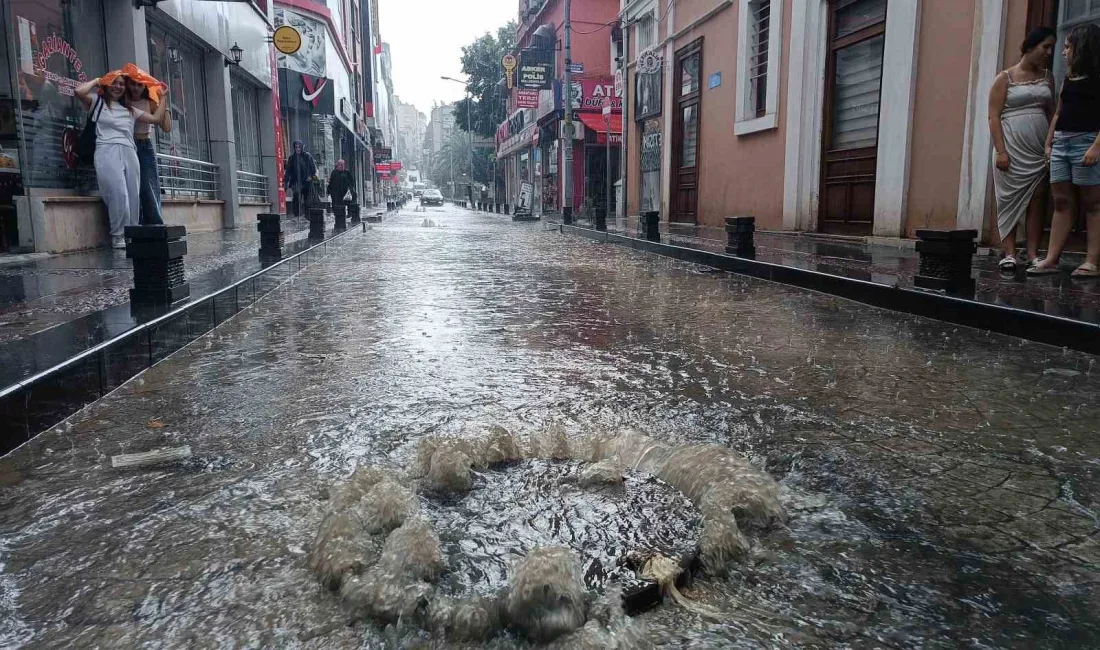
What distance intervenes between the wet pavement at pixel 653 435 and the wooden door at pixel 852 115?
20.8 feet

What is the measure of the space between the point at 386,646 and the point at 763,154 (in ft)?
43.6

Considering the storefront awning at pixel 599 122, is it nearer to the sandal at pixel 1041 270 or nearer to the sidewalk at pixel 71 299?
the sidewalk at pixel 71 299

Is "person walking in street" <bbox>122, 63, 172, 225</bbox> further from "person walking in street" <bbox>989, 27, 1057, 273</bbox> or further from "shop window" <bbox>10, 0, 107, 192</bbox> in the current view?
"person walking in street" <bbox>989, 27, 1057, 273</bbox>

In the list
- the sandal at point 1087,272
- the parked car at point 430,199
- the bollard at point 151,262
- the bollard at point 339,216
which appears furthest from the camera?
the parked car at point 430,199

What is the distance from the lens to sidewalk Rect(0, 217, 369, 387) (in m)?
3.15

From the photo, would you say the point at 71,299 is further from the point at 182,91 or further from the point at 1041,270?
the point at 182,91

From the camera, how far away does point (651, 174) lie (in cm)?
2100

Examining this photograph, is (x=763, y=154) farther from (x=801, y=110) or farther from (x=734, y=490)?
(x=734, y=490)

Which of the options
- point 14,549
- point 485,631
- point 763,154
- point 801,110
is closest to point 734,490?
point 485,631

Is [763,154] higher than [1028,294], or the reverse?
[763,154]

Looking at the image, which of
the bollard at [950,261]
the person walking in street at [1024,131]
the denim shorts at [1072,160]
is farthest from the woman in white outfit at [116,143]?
the denim shorts at [1072,160]

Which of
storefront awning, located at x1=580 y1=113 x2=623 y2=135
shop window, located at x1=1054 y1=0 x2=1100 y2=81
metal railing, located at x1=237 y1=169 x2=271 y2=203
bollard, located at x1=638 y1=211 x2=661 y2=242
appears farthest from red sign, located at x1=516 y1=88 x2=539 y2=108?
shop window, located at x1=1054 y1=0 x2=1100 y2=81

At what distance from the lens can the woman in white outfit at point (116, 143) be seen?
312 inches

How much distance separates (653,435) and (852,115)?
10043mm
